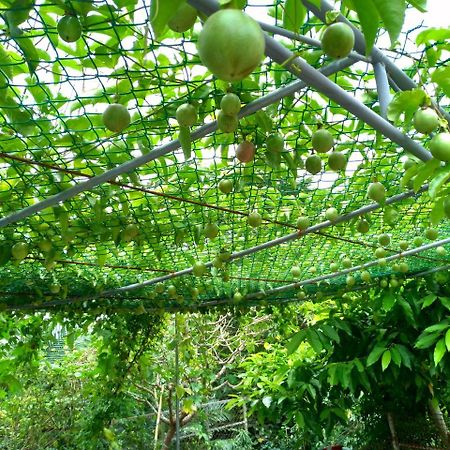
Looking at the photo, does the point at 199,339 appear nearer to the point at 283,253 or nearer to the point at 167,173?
the point at 283,253

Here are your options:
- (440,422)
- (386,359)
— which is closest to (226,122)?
(386,359)

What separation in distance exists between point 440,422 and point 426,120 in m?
3.31

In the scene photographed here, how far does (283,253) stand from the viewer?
2.69 metres

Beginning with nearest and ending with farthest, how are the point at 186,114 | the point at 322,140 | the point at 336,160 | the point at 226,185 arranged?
1. the point at 186,114
2. the point at 322,140
3. the point at 336,160
4. the point at 226,185

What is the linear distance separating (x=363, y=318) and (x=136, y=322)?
5.75 ft

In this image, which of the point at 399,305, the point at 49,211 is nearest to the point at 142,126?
the point at 49,211

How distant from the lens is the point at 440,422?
140 inches

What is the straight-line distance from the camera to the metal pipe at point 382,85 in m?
→ 1.02

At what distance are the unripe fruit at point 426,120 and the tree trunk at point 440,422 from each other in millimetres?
3031

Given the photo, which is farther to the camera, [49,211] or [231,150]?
[49,211]

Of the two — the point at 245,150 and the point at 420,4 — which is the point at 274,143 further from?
the point at 420,4

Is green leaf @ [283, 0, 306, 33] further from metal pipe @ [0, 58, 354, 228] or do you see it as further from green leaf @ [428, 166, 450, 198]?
green leaf @ [428, 166, 450, 198]

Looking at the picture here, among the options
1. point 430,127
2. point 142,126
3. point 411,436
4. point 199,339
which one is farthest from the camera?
point 199,339

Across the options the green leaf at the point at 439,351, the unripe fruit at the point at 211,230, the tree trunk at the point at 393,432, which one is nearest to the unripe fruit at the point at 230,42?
the unripe fruit at the point at 211,230
